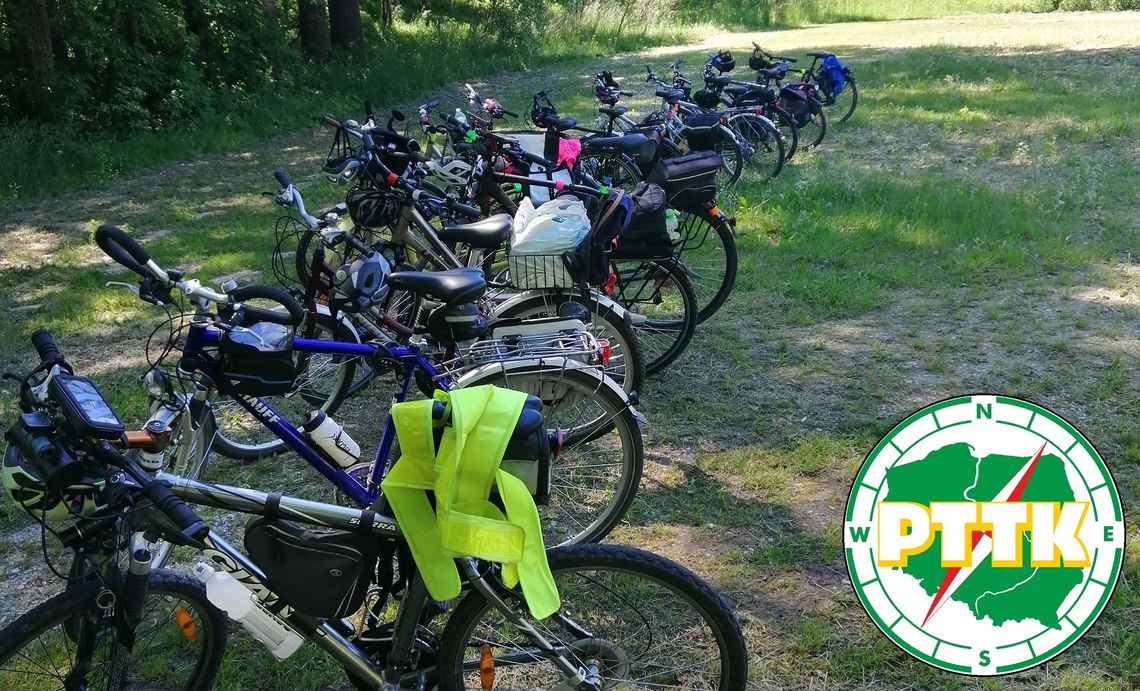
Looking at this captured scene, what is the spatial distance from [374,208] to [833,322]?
270cm

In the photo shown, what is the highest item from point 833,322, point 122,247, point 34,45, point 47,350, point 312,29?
point 312,29

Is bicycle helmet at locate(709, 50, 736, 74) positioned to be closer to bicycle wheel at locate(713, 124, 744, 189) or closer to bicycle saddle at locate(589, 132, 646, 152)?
bicycle wheel at locate(713, 124, 744, 189)

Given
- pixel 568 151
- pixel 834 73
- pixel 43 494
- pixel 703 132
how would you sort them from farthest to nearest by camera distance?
pixel 834 73, pixel 703 132, pixel 568 151, pixel 43 494

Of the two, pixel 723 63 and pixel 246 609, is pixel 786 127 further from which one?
Result: pixel 246 609

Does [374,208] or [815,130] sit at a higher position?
Answer: [374,208]

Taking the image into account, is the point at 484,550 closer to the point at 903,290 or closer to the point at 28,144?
the point at 903,290

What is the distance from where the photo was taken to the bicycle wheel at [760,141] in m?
7.95

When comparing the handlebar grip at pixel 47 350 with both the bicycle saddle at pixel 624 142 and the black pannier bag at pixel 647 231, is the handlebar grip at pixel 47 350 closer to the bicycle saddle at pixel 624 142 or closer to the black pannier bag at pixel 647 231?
the black pannier bag at pixel 647 231

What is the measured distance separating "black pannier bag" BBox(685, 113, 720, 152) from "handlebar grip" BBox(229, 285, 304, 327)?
159 inches

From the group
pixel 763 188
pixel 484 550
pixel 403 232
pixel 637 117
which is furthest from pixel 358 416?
pixel 637 117

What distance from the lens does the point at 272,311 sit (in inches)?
103

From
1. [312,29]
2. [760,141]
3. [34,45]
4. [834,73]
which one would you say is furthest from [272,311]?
[312,29]

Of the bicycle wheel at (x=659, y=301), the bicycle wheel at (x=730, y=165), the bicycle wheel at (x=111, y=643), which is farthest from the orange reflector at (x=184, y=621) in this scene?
the bicycle wheel at (x=730, y=165)

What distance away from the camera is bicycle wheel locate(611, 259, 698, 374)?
433cm
